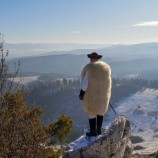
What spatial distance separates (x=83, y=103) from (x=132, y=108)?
162180 mm

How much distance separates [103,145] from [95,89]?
175cm

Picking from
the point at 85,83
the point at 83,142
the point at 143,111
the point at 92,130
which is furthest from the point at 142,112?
the point at 85,83

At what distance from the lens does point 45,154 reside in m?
8.73

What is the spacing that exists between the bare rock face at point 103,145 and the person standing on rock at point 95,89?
0.41m

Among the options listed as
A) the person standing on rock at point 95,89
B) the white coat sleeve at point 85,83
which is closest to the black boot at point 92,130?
the person standing on rock at point 95,89

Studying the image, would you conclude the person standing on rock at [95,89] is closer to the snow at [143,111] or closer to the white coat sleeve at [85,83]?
the white coat sleeve at [85,83]

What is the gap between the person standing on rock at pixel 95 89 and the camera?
11117 mm

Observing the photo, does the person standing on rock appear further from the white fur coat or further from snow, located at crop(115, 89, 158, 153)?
snow, located at crop(115, 89, 158, 153)

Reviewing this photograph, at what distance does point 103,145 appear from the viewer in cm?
1079

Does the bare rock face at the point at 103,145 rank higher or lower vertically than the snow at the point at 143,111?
higher

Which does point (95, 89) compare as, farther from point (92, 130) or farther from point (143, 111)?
point (143, 111)

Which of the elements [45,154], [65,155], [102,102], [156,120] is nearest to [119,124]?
[102,102]

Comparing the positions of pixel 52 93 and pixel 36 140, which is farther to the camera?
pixel 52 93

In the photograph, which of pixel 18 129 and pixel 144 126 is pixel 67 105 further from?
pixel 18 129
